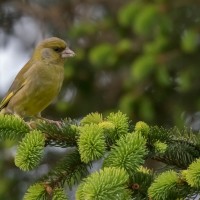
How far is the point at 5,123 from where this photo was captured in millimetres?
3195

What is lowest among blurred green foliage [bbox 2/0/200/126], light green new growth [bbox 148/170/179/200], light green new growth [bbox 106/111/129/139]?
light green new growth [bbox 148/170/179/200]

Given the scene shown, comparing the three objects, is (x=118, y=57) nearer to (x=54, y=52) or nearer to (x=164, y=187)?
(x=54, y=52)

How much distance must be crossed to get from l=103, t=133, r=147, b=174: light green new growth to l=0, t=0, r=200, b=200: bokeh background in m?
3.27

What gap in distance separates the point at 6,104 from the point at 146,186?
108 inches

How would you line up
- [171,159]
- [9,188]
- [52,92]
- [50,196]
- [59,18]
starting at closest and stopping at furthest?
1. [50,196]
2. [171,159]
3. [52,92]
4. [9,188]
5. [59,18]

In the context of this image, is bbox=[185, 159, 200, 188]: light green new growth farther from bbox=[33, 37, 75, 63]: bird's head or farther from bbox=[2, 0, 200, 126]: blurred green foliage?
bbox=[2, 0, 200, 126]: blurred green foliage

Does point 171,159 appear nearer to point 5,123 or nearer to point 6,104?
point 5,123

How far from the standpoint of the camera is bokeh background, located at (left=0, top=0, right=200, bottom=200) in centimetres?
698

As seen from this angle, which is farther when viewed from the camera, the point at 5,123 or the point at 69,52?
the point at 69,52

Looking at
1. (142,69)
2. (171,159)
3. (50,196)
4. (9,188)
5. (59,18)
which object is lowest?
(50,196)

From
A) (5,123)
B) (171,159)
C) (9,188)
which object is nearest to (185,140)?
(171,159)

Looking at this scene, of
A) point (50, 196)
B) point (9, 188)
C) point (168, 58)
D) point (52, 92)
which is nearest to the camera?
point (50, 196)

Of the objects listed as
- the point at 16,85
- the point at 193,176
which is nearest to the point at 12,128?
the point at 193,176

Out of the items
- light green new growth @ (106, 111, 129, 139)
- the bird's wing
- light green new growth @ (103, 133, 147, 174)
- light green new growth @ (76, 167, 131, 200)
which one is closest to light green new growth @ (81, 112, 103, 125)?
light green new growth @ (106, 111, 129, 139)
